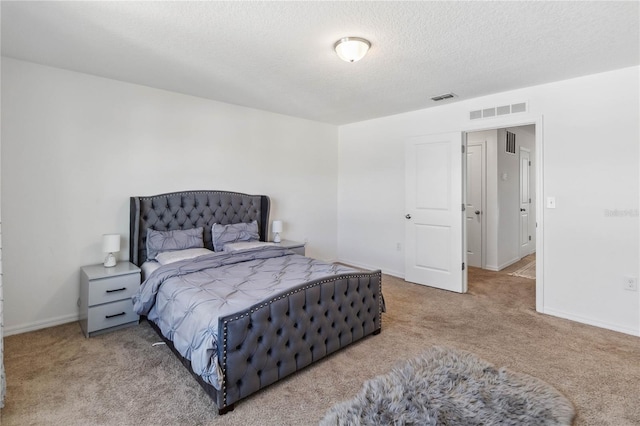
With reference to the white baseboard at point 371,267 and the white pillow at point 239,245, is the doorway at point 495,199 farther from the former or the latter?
the white pillow at point 239,245

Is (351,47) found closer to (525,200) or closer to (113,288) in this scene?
(113,288)

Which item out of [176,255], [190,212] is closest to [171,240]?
[176,255]

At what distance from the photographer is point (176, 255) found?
10.7 feet

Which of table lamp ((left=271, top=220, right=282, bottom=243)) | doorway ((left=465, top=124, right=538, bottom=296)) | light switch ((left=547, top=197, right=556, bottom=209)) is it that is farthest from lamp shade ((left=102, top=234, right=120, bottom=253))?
doorway ((left=465, top=124, right=538, bottom=296))

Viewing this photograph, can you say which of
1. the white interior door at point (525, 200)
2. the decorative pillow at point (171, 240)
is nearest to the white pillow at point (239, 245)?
the decorative pillow at point (171, 240)

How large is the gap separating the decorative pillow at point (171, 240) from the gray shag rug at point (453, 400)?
242 centimetres

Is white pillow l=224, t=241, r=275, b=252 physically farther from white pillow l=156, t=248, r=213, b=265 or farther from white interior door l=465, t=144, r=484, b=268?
white interior door l=465, t=144, r=484, b=268

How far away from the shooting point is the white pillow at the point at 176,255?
10.5 ft

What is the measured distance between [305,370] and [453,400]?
39.7 inches

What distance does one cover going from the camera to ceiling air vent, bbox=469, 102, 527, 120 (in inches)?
141

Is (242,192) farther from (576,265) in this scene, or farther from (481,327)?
(576,265)

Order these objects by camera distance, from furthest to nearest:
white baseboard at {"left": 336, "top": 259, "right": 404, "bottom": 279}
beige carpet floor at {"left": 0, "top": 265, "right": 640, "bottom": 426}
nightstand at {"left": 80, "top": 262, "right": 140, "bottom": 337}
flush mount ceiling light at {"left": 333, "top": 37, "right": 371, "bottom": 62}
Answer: white baseboard at {"left": 336, "top": 259, "right": 404, "bottom": 279}, nightstand at {"left": 80, "top": 262, "right": 140, "bottom": 337}, flush mount ceiling light at {"left": 333, "top": 37, "right": 371, "bottom": 62}, beige carpet floor at {"left": 0, "top": 265, "right": 640, "bottom": 426}

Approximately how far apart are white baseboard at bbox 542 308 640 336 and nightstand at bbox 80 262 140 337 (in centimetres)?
420

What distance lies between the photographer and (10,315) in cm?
292
